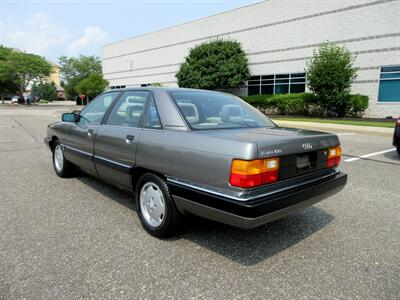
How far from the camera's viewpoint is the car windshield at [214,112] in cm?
317

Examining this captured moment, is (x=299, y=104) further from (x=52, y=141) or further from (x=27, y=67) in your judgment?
(x=27, y=67)

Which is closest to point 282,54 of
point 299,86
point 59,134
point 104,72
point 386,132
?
point 299,86

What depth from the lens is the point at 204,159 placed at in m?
2.66

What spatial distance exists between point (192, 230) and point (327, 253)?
1.34m

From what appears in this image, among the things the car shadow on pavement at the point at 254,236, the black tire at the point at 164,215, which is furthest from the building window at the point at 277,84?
the black tire at the point at 164,215

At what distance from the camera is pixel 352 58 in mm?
19422

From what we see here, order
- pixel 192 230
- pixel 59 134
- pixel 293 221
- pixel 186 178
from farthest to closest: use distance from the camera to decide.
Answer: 1. pixel 59 134
2. pixel 293 221
3. pixel 192 230
4. pixel 186 178

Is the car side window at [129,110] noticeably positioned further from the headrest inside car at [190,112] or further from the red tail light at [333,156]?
the red tail light at [333,156]

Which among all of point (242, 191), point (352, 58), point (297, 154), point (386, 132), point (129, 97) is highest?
point (352, 58)

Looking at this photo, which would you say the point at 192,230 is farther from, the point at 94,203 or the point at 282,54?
the point at 282,54

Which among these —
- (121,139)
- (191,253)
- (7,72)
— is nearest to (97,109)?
(121,139)

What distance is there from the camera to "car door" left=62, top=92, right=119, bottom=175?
4.18 meters

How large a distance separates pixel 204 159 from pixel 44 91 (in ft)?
244

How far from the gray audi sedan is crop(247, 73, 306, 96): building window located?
2026cm
